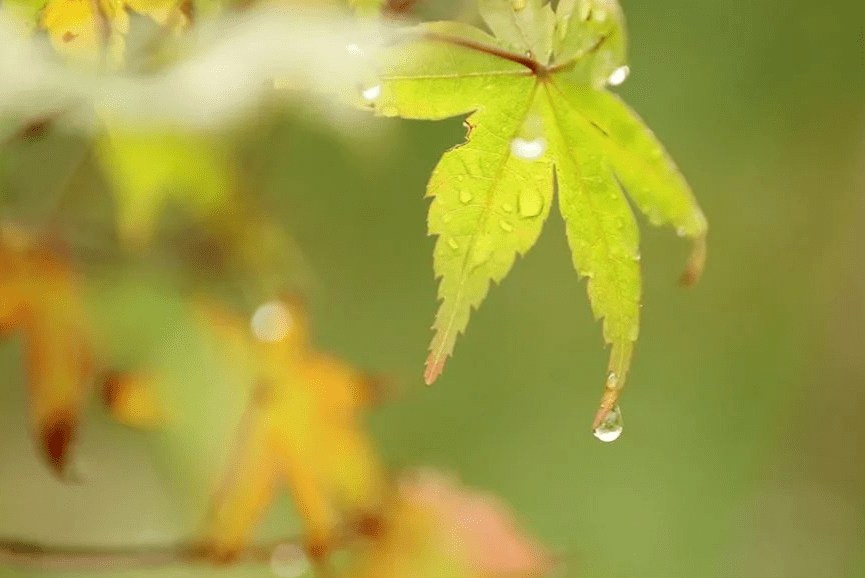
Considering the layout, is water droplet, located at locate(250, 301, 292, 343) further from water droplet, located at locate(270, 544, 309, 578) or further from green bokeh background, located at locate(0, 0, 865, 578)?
green bokeh background, located at locate(0, 0, 865, 578)

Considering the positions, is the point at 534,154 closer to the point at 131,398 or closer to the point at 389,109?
the point at 389,109

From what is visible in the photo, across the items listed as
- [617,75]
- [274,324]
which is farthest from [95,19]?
[274,324]

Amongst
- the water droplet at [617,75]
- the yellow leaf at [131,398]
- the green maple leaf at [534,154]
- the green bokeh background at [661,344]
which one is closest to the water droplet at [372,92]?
the green maple leaf at [534,154]

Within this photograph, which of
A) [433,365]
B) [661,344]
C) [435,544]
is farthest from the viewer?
[661,344]

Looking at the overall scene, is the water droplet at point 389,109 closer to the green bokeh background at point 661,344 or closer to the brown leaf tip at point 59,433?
the brown leaf tip at point 59,433

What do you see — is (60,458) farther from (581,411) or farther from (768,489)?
(768,489)
